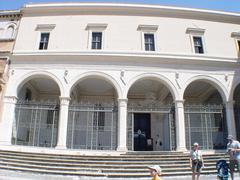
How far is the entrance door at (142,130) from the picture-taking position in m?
16.7

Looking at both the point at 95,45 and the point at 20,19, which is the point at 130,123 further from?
the point at 20,19

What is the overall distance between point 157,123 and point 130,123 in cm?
335

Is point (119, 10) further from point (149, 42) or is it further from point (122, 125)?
point (122, 125)

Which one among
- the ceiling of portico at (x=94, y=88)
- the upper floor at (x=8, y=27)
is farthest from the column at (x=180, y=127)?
the upper floor at (x=8, y=27)

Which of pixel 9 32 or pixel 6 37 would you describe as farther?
pixel 9 32

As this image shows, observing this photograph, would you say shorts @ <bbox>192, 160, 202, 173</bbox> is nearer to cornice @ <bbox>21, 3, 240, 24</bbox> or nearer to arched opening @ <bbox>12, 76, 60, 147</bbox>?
arched opening @ <bbox>12, 76, 60, 147</bbox>

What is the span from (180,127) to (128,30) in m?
7.25

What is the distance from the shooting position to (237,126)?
601 inches

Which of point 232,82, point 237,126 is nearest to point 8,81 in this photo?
point 232,82

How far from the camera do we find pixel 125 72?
14.2 m

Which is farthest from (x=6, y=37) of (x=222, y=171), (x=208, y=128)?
(x=222, y=171)

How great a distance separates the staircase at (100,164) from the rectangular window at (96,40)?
7686 mm

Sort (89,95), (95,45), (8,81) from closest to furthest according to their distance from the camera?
(8,81) < (95,45) < (89,95)

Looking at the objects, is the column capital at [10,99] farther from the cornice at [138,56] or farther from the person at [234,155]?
the person at [234,155]
